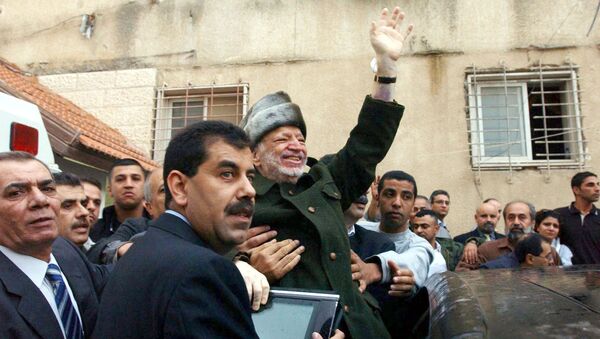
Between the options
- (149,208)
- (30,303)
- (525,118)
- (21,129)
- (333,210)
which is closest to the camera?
(30,303)

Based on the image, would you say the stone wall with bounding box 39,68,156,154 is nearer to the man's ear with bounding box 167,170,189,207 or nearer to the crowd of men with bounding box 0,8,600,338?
the crowd of men with bounding box 0,8,600,338

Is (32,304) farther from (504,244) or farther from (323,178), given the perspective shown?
(504,244)

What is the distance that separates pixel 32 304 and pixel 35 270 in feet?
0.58

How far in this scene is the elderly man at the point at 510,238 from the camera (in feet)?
17.2

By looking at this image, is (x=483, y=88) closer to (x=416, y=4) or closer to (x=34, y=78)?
(x=416, y=4)

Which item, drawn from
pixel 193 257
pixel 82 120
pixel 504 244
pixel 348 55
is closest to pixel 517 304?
pixel 193 257

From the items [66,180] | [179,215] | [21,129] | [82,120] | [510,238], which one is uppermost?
[82,120]

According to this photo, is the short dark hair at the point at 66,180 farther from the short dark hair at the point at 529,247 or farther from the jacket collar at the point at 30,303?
the short dark hair at the point at 529,247

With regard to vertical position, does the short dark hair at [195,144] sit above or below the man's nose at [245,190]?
above

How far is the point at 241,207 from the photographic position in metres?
1.81

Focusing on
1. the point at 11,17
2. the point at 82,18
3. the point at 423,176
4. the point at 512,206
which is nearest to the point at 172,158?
the point at 512,206

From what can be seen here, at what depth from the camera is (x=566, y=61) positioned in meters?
8.77

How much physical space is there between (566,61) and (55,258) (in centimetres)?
824

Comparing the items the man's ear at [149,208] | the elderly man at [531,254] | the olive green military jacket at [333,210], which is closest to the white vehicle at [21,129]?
the man's ear at [149,208]
